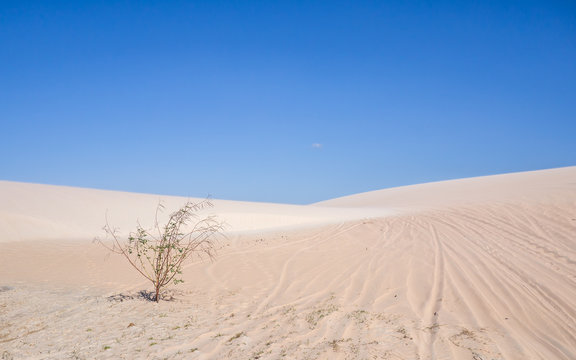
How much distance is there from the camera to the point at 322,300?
546cm

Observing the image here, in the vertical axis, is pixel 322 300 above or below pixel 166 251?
below

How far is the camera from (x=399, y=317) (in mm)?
4605

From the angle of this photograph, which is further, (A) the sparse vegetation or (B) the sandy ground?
(A) the sparse vegetation

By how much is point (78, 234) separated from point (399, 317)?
14.4 meters

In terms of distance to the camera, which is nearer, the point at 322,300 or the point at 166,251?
the point at 322,300

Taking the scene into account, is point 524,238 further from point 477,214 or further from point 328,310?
point 328,310

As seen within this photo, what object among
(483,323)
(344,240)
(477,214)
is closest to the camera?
(483,323)

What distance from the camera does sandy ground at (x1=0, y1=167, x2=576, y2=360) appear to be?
3773mm

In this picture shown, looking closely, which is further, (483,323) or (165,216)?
(165,216)

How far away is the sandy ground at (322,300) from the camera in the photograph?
Answer: 12.4ft

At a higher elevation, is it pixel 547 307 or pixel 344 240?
pixel 344 240

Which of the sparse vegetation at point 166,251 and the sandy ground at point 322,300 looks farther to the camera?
the sparse vegetation at point 166,251

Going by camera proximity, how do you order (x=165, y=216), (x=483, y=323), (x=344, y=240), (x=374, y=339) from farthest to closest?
1. (x=165, y=216)
2. (x=344, y=240)
3. (x=483, y=323)
4. (x=374, y=339)

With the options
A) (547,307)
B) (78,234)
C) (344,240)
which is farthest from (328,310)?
(78,234)
